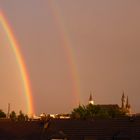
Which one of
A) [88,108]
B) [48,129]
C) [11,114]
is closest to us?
[48,129]

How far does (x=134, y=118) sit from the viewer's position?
174 feet

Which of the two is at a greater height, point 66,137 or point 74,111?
point 74,111

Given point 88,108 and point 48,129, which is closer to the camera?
point 48,129

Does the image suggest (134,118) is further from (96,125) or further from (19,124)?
(19,124)

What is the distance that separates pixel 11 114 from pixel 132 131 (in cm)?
5744

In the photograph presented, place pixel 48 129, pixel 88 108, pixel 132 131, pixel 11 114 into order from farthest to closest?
1. pixel 88 108
2. pixel 11 114
3. pixel 48 129
4. pixel 132 131

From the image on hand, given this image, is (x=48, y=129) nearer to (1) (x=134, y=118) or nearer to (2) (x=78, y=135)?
(2) (x=78, y=135)

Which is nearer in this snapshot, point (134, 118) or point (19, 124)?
point (134, 118)

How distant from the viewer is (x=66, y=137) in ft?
170

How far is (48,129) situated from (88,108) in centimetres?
5836

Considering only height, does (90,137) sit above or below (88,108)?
below

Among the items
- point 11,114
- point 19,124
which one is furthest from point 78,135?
point 11,114

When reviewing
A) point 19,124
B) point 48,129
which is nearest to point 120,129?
point 48,129

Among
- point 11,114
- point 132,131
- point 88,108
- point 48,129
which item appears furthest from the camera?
point 88,108
